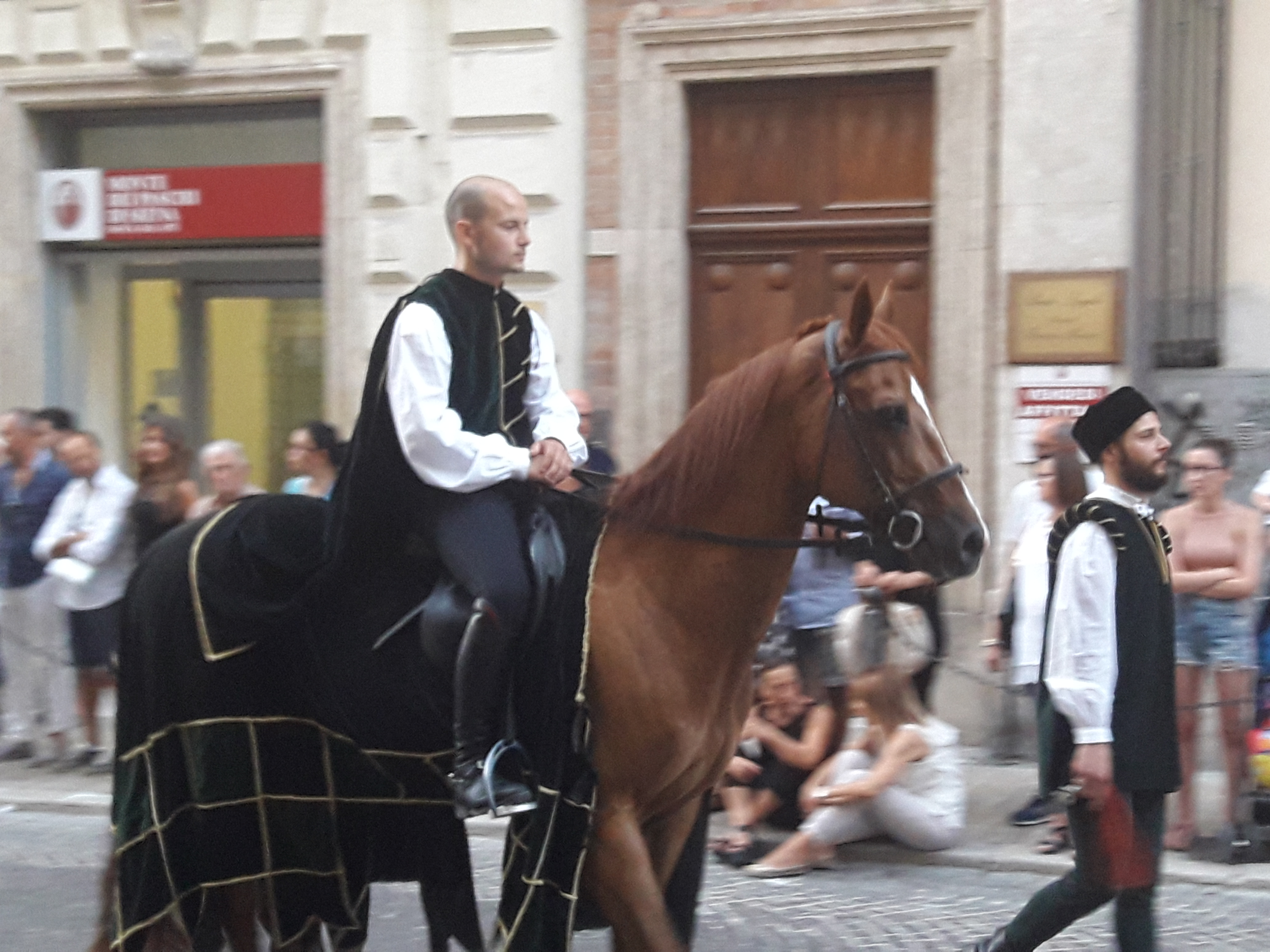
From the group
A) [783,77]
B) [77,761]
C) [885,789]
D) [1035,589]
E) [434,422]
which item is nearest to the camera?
[434,422]

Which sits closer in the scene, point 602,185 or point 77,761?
point 77,761

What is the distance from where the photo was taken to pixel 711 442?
4527mm

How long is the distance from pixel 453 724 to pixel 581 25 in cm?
766

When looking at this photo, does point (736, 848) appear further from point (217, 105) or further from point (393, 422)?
point (217, 105)

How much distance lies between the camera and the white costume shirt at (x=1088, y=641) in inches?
185

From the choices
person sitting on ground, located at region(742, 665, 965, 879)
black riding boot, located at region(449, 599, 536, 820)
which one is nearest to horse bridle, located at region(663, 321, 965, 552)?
black riding boot, located at region(449, 599, 536, 820)

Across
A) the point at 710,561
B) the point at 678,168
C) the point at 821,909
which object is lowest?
the point at 821,909

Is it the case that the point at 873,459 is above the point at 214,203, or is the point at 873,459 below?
below

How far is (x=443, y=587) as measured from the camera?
4590 mm

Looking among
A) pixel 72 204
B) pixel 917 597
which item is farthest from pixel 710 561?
pixel 72 204

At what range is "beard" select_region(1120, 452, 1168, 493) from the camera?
189 inches

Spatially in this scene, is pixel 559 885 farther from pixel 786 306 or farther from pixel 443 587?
pixel 786 306

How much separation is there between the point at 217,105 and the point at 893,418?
9.28 metres

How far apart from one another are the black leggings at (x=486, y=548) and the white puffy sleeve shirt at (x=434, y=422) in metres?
0.05
